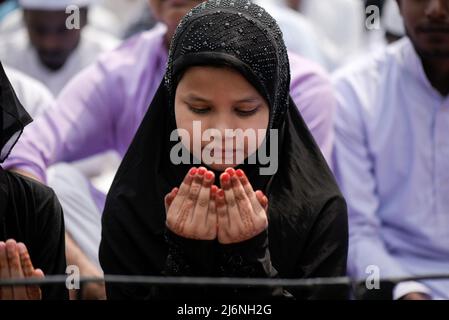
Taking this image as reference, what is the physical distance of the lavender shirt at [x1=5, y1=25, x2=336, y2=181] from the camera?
10.0 feet

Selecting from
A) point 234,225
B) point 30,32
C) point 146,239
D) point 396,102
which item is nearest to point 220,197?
point 234,225

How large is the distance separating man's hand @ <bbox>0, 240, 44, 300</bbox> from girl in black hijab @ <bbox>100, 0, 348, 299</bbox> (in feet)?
0.93

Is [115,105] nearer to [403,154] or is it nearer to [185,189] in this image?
[403,154]

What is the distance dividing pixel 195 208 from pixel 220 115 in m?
0.25

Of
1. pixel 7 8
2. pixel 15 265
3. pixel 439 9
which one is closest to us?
pixel 15 265

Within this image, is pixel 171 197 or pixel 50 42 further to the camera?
pixel 50 42

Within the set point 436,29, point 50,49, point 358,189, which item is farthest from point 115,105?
point 50,49

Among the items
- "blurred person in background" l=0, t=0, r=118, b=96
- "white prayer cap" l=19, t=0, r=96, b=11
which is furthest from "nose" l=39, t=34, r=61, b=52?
"white prayer cap" l=19, t=0, r=96, b=11

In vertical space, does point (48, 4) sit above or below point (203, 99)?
above

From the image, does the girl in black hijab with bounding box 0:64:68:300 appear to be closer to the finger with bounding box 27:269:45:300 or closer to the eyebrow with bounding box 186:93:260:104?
the finger with bounding box 27:269:45:300

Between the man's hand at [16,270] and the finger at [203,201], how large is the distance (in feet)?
1.01

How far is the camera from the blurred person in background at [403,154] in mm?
3041

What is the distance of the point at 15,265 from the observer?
1.92 metres

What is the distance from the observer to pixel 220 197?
6.62ft
